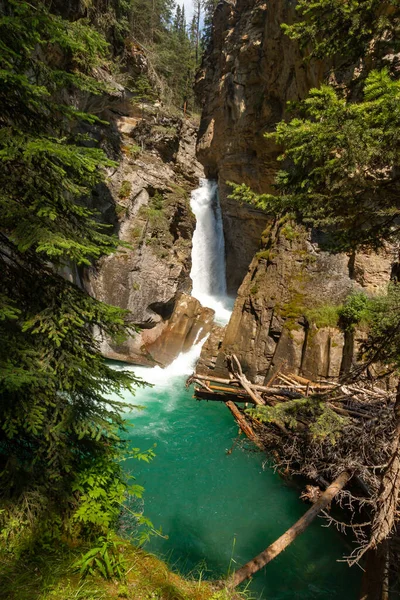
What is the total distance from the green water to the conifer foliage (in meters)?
3.22

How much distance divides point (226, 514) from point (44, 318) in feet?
21.0

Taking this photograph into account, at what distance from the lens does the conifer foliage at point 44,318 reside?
341 centimetres

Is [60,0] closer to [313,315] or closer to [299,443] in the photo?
[313,315]

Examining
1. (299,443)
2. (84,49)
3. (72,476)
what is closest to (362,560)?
(299,443)

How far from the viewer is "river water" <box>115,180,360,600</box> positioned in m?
5.85

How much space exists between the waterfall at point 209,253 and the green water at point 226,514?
1342cm

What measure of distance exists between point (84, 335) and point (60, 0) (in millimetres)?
15667

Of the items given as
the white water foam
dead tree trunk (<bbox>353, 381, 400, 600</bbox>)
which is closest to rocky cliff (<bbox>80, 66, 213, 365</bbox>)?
the white water foam

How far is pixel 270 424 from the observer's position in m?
7.72

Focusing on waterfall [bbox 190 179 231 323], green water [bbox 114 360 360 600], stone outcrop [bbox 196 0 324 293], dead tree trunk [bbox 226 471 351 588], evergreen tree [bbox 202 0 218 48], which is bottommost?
green water [bbox 114 360 360 600]

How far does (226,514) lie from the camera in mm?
7293

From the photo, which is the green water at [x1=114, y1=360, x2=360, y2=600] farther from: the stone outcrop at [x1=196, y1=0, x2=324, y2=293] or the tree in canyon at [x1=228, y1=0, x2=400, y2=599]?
the stone outcrop at [x1=196, y1=0, x2=324, y2=293]

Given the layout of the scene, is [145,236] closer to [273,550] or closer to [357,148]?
[357,148]

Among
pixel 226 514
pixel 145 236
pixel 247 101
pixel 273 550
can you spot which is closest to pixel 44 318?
pixel 273 550
